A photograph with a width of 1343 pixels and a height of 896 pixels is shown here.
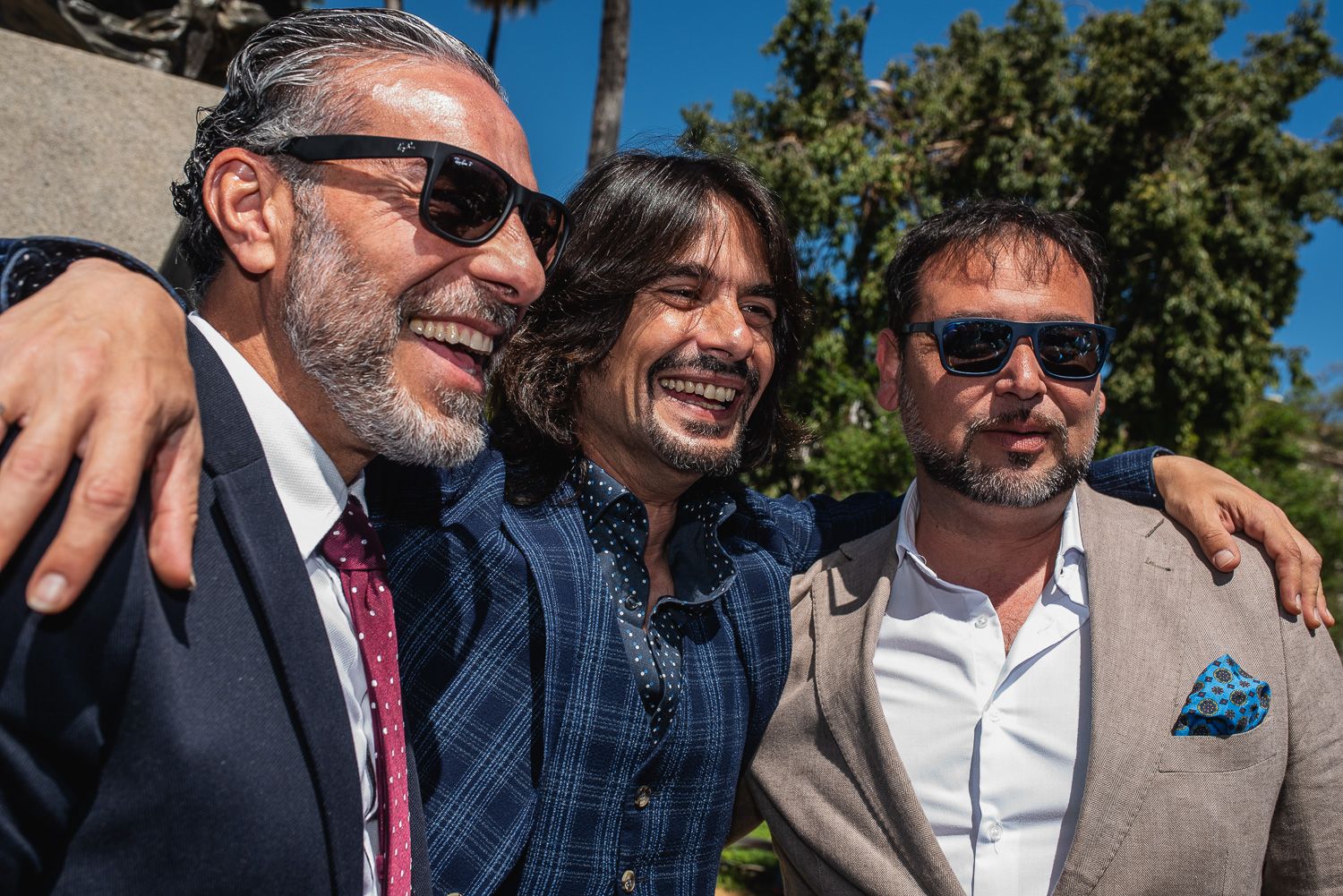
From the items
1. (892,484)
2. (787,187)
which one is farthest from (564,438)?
(787,187)

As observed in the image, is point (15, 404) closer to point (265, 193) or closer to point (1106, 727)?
point (265, 193)

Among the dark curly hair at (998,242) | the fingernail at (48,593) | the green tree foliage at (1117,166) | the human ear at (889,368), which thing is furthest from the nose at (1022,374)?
the green tree foliage at (1117,166)

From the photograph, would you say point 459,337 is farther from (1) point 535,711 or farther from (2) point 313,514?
(1) point 535,711

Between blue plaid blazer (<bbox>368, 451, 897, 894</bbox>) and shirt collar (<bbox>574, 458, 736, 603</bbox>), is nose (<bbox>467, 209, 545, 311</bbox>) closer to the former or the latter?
blue plaid blazer (<bbox>368, 451, 897, 894</bbox>)

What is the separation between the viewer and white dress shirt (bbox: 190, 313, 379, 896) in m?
1.63

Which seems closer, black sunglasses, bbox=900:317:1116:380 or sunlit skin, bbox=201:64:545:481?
sunlit skin, bbox=201:64:545:481

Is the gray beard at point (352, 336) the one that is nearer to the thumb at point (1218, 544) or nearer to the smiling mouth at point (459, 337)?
the smiling mouth at point (459, 337)

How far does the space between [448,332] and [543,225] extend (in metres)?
0.39

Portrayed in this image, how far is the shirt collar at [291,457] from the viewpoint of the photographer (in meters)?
1.63

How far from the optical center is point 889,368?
3.06m

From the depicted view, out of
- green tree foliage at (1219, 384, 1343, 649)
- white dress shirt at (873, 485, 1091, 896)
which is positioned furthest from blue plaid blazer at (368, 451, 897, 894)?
green tree foliage at (1219, 384, 1343, 649)

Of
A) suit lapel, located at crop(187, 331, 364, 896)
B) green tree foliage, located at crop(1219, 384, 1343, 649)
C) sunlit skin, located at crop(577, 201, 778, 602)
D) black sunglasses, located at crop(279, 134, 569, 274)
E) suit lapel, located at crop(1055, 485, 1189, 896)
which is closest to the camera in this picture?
suit lapel, located at crop(187, 331, 364, 896)

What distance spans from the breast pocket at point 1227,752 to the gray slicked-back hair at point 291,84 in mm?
2222

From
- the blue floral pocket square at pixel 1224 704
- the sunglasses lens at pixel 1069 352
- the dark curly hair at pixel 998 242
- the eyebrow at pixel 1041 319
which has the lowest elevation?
the blue floral pocket square at pixel 1224 704
